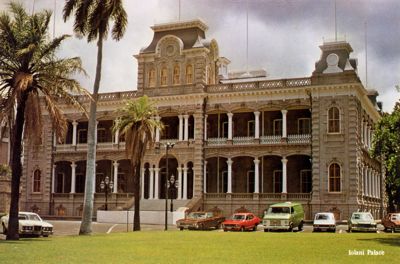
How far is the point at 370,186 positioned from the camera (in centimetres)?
5750

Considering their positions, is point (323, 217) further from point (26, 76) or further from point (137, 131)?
point (26, 76)

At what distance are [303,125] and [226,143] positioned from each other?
6965 millimetres

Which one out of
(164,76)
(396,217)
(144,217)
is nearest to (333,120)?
(396,217)

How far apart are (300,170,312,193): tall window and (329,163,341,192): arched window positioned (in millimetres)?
3124

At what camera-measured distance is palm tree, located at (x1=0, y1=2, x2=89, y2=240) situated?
26422mm

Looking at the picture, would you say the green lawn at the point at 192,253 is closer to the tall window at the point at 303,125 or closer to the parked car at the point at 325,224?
the parked car at the point at 325,224

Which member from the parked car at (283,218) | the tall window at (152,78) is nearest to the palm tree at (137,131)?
the parked car at (283,218)

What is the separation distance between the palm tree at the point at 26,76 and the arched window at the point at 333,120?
28.1 metres

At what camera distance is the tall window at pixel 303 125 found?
175 feet

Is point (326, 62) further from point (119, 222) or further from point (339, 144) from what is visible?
point (119, 222)

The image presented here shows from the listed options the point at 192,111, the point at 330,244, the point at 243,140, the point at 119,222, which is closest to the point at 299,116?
the point at 243,140

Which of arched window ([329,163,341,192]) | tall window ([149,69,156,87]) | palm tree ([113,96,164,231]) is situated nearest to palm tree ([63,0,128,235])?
palm tree ([113,96,164,231])

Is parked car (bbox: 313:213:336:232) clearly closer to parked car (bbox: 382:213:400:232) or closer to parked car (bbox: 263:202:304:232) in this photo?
parked car (bbox: 263:202:304:232)

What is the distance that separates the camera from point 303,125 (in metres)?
53.8
